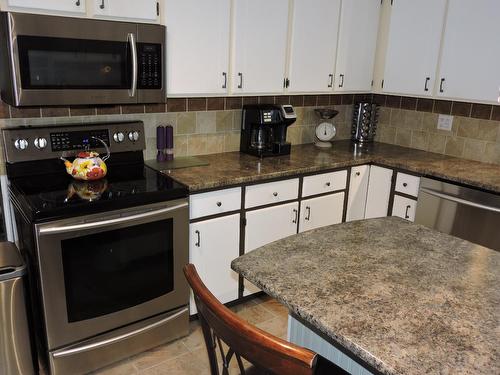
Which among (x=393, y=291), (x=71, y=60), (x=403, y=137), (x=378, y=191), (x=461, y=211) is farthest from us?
(x=403, y=137)

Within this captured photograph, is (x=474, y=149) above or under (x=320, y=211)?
above

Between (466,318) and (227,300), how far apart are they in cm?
177

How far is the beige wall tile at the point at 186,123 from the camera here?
2824mm

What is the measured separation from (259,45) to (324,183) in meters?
0.99

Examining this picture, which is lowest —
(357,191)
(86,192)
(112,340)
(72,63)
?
(112,340)

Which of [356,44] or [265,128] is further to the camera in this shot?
[356,44]

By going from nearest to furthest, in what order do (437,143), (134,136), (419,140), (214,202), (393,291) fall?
(393,291) → (214,202) → (134,136) → (437,143) → (419,140)

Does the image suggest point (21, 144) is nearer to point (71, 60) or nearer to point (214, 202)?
point (71, 60)

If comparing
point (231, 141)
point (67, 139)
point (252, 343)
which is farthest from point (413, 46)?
point (252, 343)

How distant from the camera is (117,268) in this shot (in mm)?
2096

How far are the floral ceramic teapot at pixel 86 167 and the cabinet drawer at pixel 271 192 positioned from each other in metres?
0.82

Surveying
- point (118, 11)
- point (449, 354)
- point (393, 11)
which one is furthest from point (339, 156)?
point (449, 354)

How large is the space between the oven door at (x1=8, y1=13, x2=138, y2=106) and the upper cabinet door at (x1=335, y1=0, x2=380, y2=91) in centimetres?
161

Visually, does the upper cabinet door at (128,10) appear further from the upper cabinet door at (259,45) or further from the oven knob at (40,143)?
the oven knob at (40,143)
